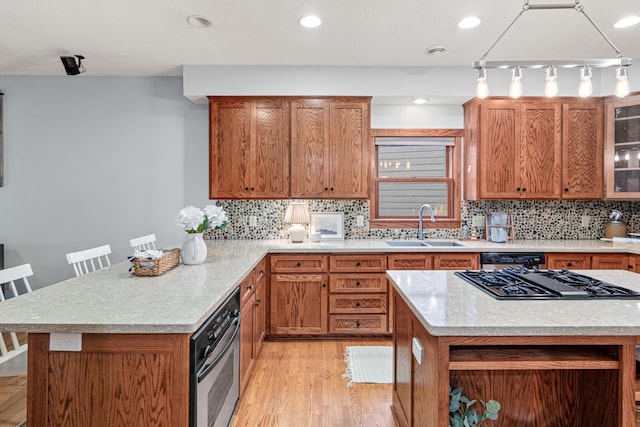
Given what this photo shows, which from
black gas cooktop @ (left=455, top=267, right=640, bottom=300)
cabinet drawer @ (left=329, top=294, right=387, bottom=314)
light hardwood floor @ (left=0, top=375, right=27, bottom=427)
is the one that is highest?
black gas cooktop @ (left=455, top=267, right=640, bottom=300)

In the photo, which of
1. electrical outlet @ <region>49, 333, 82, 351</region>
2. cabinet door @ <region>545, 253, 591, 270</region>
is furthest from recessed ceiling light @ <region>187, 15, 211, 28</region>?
cabinet door @ <region>545, 253, 591, 270</region>

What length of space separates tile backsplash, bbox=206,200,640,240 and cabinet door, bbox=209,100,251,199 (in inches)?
15.1

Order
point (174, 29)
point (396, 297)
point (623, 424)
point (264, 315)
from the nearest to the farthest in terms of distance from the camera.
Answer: point (623, 424)
point (396, 297)
point (174, 29)
point (264, 315)

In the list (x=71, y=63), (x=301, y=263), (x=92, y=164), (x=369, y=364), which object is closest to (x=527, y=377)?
(x=369, y=364)

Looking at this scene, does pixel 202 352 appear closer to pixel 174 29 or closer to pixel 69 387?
pixel 69 387

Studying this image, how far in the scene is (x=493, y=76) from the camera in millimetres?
3568

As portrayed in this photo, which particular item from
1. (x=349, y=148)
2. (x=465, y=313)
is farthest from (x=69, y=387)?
(x=349, y=148)

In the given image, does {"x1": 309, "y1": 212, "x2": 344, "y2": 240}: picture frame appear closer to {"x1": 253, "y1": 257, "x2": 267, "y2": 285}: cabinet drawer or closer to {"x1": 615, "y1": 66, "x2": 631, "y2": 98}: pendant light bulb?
{"x1": 253, "y1": 257, "x2": 267, "y2": 285}: cabinet drawer

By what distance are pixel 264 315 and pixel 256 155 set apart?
61.2 inches

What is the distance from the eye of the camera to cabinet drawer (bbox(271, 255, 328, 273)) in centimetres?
336

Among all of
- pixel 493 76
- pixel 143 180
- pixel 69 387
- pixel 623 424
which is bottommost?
pixel 623 424

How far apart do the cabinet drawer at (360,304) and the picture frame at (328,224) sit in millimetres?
725

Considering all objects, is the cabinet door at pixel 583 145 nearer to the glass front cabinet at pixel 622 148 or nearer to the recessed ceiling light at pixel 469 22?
the glass front cabinet at pixel 622 148

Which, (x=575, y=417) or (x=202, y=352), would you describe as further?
(x=575, y=417)
